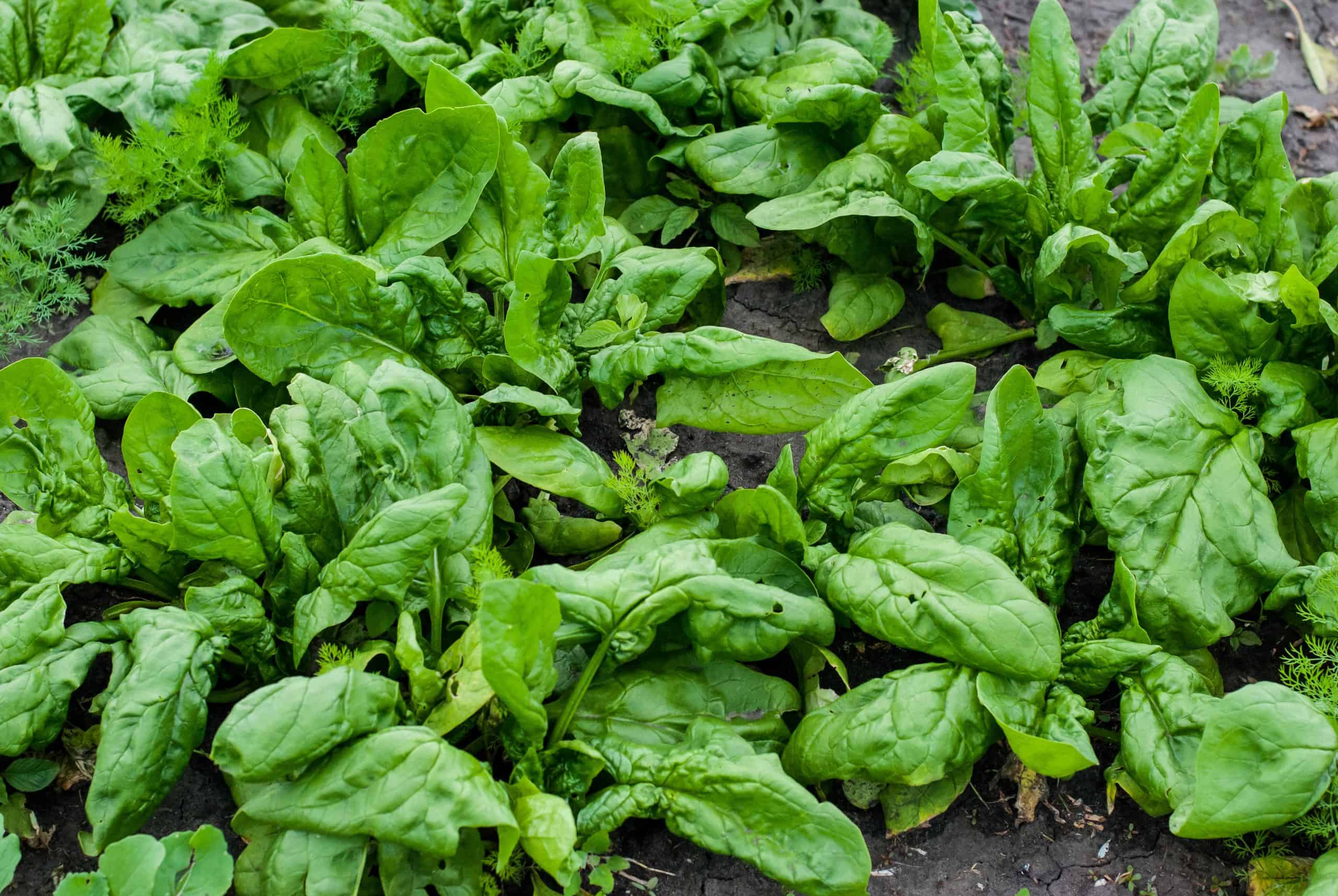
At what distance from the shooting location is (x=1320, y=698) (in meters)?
2.35

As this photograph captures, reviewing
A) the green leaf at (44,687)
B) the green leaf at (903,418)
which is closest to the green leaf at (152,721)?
the green leaf at (44,687)

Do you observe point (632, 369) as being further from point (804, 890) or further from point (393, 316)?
point (804, 890)

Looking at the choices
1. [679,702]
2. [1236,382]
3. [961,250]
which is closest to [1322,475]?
[1236,382]

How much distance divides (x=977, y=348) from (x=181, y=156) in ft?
7.55

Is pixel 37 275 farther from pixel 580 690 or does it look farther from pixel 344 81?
pixel 580 690

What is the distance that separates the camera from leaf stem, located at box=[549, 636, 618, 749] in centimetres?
235

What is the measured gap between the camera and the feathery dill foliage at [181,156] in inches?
120

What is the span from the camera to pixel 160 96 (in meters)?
3.12

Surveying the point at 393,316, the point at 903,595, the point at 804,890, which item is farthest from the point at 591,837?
the point at 393,316

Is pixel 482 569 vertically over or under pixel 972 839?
over

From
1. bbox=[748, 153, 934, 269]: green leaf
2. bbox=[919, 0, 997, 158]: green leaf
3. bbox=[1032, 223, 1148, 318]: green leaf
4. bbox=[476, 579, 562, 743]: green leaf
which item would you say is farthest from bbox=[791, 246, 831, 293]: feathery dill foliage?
bbox=[476, 579, 562, 743]: green leaf

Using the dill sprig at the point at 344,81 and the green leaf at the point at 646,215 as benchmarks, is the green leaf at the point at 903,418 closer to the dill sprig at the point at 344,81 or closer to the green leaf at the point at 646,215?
the green leaf at the point at 646,215

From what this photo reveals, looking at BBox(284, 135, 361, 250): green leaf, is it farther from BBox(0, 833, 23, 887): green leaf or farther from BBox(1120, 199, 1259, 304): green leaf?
BBox(1120, 199, 1259, 304): green leaf

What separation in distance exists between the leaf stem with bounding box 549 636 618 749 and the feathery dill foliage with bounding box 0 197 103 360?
5.99ft
